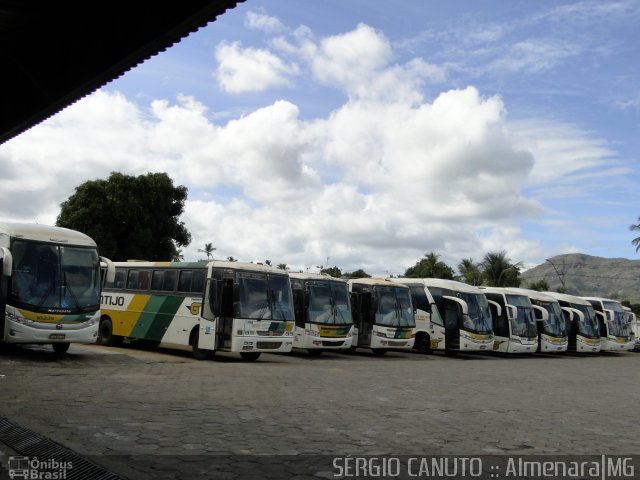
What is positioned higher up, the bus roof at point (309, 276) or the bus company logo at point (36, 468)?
the bus roof at point (309, 276)

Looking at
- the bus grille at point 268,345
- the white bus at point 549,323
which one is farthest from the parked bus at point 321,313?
the white bus at point 549,323

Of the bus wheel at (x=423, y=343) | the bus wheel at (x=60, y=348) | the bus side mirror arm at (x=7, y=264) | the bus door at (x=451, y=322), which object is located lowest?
the bus wheel at (x=60, y=348)

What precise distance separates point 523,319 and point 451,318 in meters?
4.24

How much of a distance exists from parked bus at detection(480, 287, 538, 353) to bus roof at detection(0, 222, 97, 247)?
18.4 meters

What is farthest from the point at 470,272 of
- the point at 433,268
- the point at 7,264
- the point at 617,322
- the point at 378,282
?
the point at 7,264

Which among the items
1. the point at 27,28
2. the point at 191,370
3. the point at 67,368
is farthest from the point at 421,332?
the point at 27,28

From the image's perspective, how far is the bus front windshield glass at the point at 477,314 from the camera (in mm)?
26969

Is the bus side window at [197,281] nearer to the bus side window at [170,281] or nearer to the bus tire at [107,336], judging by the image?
the bus side window at [170,281]

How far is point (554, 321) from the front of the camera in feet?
104

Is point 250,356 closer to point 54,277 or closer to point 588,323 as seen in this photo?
point 54,277

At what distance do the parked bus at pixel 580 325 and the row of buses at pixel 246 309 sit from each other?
0.19ft

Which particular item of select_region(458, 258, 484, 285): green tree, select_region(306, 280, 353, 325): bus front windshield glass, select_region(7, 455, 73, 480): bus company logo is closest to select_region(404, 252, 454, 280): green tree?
select_region(458, 258, 484, 285): green tree

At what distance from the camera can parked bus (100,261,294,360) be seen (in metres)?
18.7

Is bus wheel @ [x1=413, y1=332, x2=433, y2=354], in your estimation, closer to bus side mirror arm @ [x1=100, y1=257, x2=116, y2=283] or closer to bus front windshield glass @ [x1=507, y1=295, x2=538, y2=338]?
bus front windshield glass @ [x1=507, y1=295, x2=538, y2=338]
